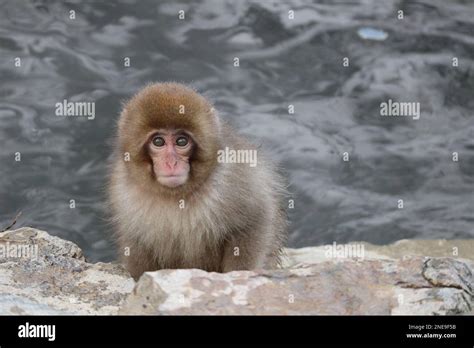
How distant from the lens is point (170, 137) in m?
6.17

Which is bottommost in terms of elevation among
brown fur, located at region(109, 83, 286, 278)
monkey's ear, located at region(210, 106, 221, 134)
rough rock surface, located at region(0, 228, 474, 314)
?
rough rock surface, located at region(0, 228, 474, 314)

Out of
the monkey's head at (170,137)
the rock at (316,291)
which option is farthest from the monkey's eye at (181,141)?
the rock at (316,291)

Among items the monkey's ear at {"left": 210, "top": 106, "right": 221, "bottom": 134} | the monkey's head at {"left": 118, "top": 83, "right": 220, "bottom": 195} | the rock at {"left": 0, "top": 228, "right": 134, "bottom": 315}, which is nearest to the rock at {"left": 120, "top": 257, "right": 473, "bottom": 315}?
the rock at {"left": 0, "top": 228, "right": 134, "bottom": 315}

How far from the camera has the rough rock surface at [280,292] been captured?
16.7ft

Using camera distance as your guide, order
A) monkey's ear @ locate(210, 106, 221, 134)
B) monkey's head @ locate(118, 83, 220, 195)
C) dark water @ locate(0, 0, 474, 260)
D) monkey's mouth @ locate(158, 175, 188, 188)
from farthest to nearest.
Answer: dark water @ locate(0, 0, 474, 260)
monkey's ear @ locate(210, 106, 221, 134)
monkey's mouth @ locate(158, 175, 188, 188)
monkey's head @ locate(118, 83, 220, 195)

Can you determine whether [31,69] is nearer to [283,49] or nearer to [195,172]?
[283,49]

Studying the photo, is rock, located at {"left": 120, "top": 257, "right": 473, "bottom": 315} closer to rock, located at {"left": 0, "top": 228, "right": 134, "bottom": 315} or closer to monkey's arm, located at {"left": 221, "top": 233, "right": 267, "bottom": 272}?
rock, located at {"left": 0, "top": 228, "right": 134, "bottom": 315}

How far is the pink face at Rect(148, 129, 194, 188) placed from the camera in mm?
6172

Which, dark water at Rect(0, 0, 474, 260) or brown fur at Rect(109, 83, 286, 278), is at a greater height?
dark water at Rect(0, 0, 474, 260)

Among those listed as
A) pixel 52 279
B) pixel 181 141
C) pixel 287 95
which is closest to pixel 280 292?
pixel 181 141

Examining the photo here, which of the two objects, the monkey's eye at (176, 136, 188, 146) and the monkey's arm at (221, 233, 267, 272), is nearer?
the monkey's eye at (176, 136, 188, 146)

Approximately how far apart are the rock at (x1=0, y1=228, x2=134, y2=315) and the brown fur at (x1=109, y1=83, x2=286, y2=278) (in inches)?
16.2

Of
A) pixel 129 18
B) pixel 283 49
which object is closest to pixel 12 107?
pixel 129 18
